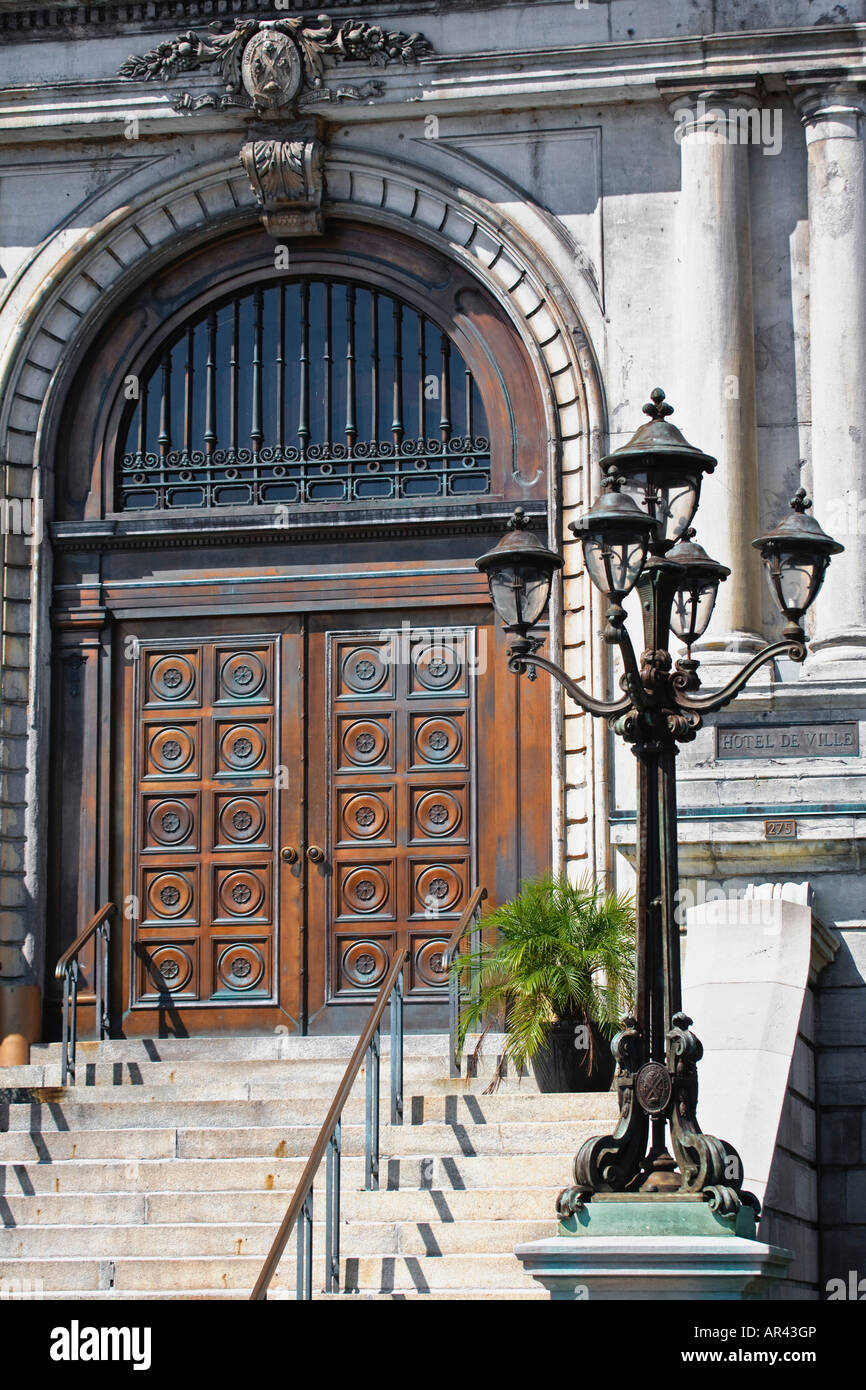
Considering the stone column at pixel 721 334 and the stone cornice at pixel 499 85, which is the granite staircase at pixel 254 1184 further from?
the stone cornice at pixel 499 85

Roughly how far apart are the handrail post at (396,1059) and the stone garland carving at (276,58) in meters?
7.14

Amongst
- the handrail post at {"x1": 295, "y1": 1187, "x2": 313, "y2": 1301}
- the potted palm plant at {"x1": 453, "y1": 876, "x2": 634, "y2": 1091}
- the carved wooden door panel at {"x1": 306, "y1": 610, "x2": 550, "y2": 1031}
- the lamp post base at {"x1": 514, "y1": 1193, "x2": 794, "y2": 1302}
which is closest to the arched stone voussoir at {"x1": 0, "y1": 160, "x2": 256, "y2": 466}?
the carved wooden door panel at {"x1": 306, "y1": 610, "x2": 550, "y2": 1031}

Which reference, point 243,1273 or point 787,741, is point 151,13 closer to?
point 787,741

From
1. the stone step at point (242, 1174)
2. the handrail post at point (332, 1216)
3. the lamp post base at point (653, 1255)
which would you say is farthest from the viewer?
the stone step at point (242, 1174)

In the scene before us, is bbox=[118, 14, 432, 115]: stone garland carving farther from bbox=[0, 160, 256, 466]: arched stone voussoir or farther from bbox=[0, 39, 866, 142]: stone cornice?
bbox=[0, 160, 256, 466]: arched stone voussoir

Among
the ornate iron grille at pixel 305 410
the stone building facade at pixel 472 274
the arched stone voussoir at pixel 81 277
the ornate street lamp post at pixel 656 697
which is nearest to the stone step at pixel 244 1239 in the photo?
the ornate street lamp post at pixel 656 697

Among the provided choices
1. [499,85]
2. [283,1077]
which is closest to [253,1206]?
[283,1077]

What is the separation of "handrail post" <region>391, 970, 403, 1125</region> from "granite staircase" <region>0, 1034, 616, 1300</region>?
0.09 m

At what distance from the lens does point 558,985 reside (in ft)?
45.7

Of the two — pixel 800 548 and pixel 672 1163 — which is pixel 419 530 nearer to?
pixel 800 548

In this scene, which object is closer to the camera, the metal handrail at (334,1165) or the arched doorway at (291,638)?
the metal handrail at (334,1165)

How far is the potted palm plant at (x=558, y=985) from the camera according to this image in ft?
45.8
